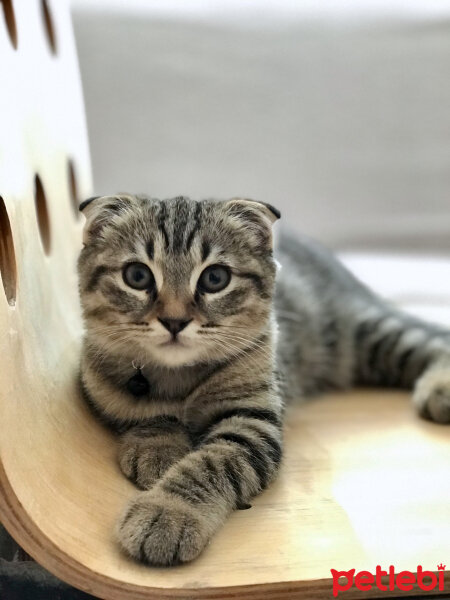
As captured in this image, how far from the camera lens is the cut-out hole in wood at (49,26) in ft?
5.77

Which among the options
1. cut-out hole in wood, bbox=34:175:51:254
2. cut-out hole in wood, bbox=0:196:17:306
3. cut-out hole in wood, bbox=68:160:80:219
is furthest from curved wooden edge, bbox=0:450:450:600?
cut-out hole in wood, bbox=68:160:80:219

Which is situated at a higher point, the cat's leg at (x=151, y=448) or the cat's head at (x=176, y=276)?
the cat's head at (x=176, y=276)

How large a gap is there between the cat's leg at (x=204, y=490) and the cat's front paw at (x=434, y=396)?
15.3 inches

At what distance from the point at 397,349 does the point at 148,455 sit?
83 centimetres

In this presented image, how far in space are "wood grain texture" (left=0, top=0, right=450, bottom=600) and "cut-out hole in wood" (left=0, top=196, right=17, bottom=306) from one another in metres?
0.01

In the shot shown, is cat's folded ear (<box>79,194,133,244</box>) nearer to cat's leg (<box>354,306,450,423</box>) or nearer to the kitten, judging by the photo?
the kitten

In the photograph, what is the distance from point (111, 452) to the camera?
127cm

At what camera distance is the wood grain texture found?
0.97 metres

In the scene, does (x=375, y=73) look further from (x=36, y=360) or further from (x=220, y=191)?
(x=36, y=360)

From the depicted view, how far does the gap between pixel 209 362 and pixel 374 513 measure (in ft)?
1.25

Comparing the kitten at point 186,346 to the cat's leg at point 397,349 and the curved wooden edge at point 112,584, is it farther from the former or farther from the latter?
the cat's leg at point 397,349

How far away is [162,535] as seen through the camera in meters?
0.99

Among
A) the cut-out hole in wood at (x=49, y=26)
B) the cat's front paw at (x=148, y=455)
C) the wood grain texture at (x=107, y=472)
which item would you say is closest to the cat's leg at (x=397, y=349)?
the wood grain texture at (x=107, y=472)

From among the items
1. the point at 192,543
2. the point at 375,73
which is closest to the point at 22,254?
the point at 192,543
